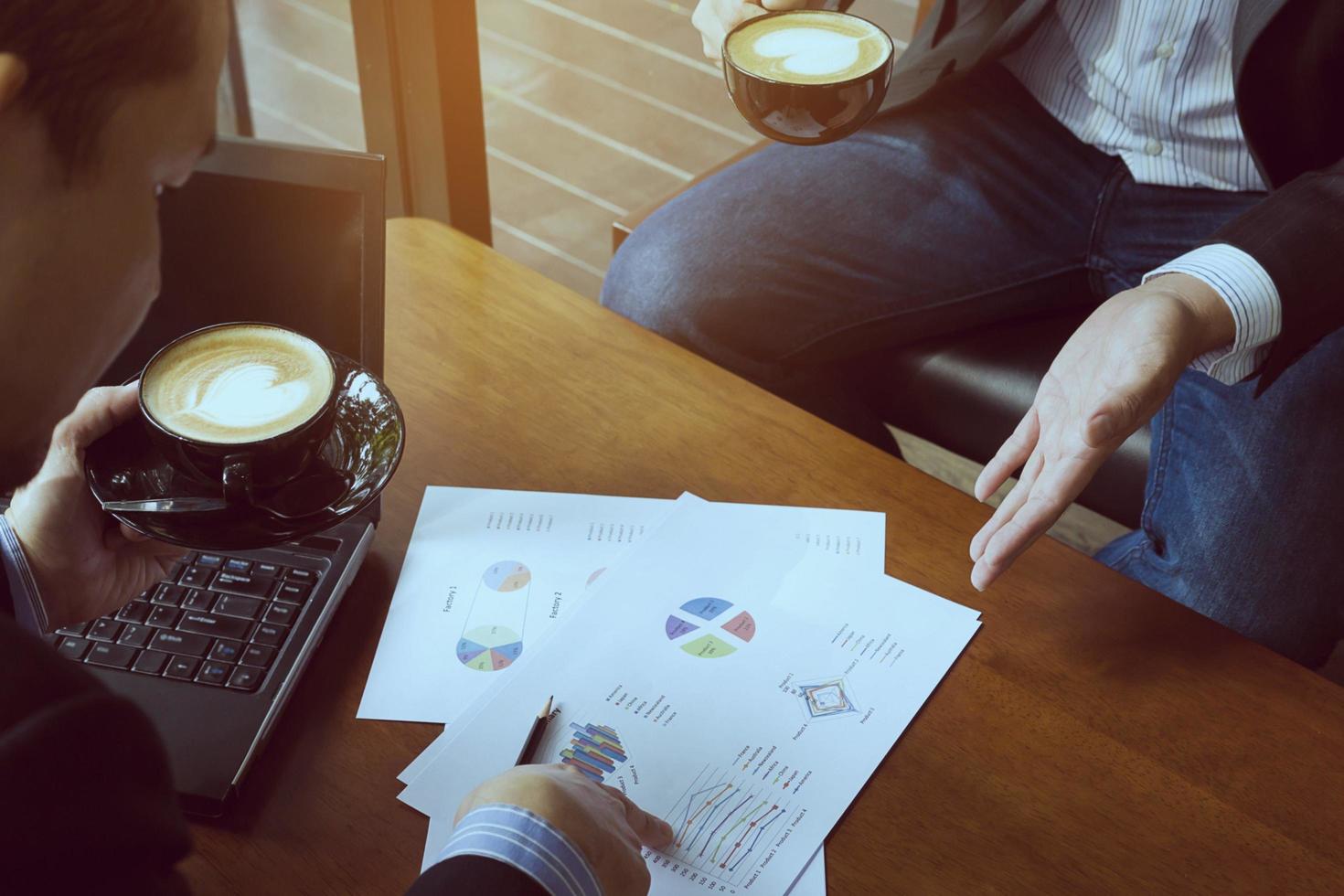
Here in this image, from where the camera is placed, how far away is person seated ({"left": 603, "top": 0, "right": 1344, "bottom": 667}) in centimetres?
106

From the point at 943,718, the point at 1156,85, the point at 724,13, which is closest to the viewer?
the point at 943,718

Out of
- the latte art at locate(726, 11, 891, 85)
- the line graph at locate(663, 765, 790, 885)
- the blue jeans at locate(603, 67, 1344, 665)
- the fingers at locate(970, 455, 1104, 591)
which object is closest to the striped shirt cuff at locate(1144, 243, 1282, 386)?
the blue jeans at locate(603, 67, 1344, 665)

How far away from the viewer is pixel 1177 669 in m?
0.86

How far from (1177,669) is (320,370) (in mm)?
641

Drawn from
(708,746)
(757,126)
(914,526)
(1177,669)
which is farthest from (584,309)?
(1177,669)

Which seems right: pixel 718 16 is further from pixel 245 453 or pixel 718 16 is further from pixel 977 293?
pixel 245 453

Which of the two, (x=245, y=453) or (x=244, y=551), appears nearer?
(x=245, y=453)

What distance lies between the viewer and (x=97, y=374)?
2.31ft

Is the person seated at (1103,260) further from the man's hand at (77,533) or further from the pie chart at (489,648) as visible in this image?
the man's hand at (77,533)

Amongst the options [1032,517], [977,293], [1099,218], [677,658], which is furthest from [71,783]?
[1099,218]

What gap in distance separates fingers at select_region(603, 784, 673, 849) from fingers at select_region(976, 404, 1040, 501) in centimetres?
40

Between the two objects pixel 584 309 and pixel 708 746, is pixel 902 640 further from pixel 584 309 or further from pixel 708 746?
pixel 584 309

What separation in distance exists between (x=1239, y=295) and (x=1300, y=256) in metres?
0.08

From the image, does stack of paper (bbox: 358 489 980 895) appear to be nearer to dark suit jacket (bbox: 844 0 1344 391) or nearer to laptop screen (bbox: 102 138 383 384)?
laptop screen (bbox: 102 138 383 384)
